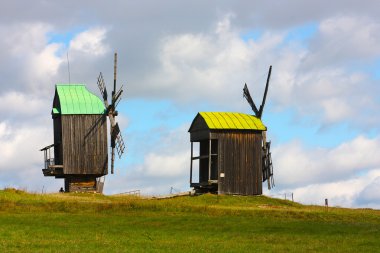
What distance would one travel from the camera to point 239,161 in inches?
2788

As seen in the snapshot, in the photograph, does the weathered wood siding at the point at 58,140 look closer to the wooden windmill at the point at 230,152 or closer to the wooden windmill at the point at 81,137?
the wooden windmill at the point at 81,137

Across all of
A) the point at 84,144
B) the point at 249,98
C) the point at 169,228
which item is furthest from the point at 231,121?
the point at 169,228

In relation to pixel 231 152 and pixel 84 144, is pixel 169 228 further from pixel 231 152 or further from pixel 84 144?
pixel 84 144

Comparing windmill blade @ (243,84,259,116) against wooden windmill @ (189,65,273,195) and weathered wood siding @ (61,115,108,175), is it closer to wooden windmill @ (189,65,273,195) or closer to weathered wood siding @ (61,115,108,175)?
wooden windmill @ (189,65,273,195)

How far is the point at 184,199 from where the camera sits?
64.4m

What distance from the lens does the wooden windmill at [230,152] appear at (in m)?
70.2

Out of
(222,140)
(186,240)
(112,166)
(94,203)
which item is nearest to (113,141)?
(112,166)

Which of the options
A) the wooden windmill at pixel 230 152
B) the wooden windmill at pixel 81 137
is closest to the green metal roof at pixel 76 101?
the wooden windmill at pixel 81 137

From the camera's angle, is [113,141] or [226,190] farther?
[113,141]

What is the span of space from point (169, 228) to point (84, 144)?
101ft

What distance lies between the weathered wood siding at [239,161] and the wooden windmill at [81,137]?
10439 mm

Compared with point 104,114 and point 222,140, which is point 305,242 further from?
point 104,114

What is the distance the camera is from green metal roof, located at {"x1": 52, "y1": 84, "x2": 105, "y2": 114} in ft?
239

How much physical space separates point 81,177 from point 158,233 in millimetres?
35207
